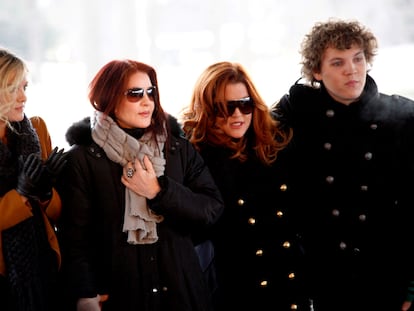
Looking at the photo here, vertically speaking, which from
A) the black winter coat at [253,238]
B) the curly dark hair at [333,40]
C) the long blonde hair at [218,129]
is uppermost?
the curly dark hair at [333,40]

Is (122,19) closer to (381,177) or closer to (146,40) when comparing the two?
(146,40)

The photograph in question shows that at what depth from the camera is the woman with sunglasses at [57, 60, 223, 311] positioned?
6.99 ft

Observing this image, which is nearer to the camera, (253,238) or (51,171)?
(51,171)

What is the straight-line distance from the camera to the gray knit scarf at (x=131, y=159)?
83.5 inches

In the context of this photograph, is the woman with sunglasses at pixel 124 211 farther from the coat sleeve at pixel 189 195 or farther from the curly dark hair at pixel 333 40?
the curly dark hair at pixel 333 40

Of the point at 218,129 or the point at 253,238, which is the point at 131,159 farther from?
the point at 253,238

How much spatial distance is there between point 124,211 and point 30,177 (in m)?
0.33

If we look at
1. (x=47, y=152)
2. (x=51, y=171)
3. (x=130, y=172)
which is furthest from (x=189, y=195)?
(x=47, y=152)

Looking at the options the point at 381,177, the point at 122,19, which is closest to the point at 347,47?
the point at 381,177

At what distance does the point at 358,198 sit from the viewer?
253 centimetres

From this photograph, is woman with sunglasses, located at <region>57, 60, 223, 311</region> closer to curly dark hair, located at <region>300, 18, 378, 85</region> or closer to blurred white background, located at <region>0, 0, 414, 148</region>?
curly dark hair, located at <region>300, 18, 378, 85</region>

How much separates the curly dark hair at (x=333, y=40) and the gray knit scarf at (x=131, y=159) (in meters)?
0.86

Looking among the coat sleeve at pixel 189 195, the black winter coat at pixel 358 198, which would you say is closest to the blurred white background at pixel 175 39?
the black winter coat at pixel 358 198

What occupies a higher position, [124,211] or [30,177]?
[30,177]
